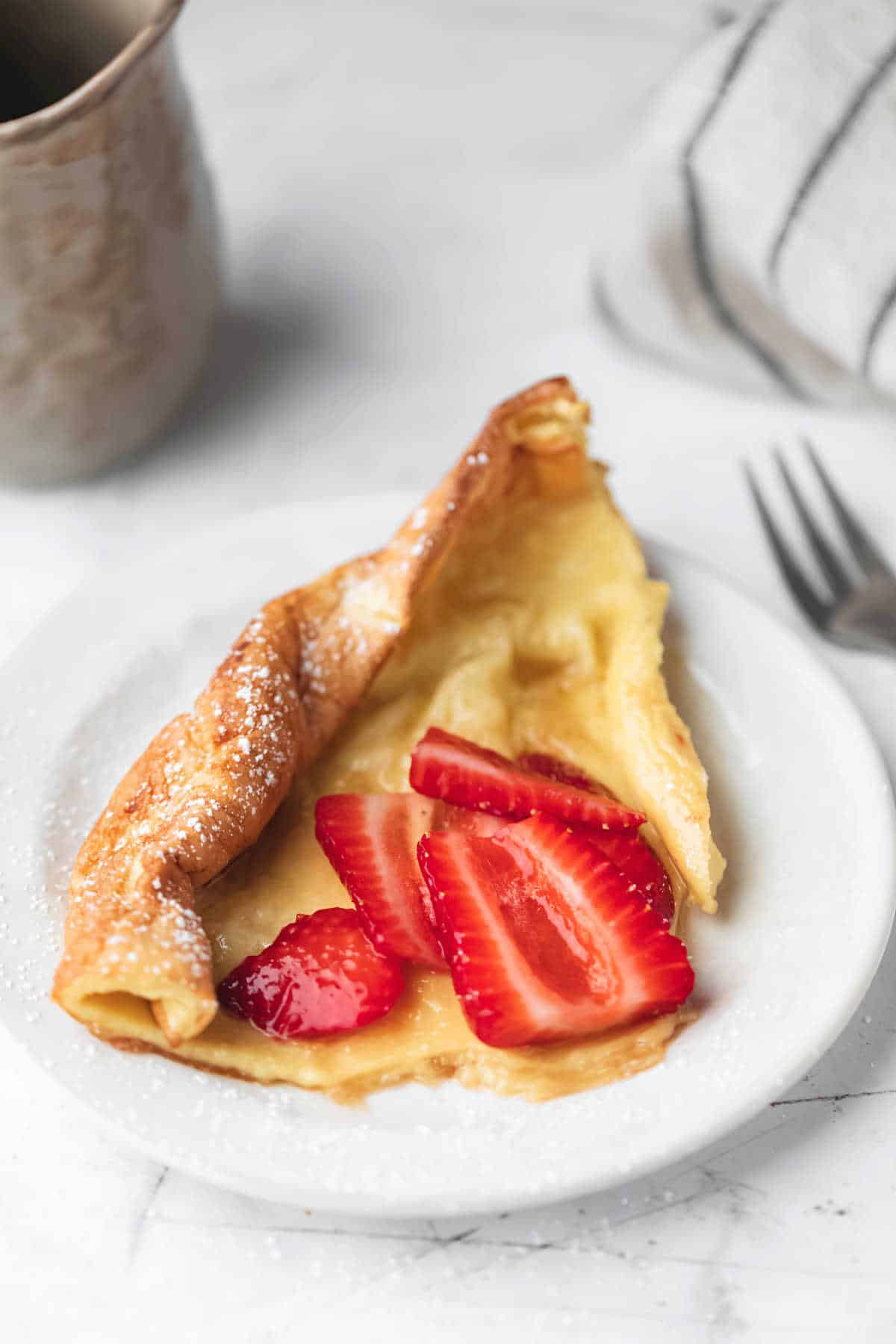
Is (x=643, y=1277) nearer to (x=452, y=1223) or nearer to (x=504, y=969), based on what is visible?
(x=452, y=1223)

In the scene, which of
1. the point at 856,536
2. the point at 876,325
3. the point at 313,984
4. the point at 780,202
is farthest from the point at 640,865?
the point at 780,202

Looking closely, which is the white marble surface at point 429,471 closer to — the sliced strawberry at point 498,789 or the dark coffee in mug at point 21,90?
the sliced strawberry at point 498,789

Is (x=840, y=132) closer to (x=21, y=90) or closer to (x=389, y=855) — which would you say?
(x=21, y=90)

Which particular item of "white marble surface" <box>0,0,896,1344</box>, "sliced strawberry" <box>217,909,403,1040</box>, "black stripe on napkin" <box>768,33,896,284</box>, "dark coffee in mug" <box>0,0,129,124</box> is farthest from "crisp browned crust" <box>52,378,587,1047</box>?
"dark coffee in mug" <box>0,0,129,124</box>

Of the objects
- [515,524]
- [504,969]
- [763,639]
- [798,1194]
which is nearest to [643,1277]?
[798,1194]

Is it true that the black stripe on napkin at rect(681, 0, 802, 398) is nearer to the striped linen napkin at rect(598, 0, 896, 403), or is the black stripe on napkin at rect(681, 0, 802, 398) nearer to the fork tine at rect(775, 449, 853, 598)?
the striped linen napkin at rect(598, 0, 896, 403)

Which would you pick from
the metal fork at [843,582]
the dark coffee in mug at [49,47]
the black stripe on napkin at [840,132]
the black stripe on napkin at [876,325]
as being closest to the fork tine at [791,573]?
the metal fork at [843,582]
